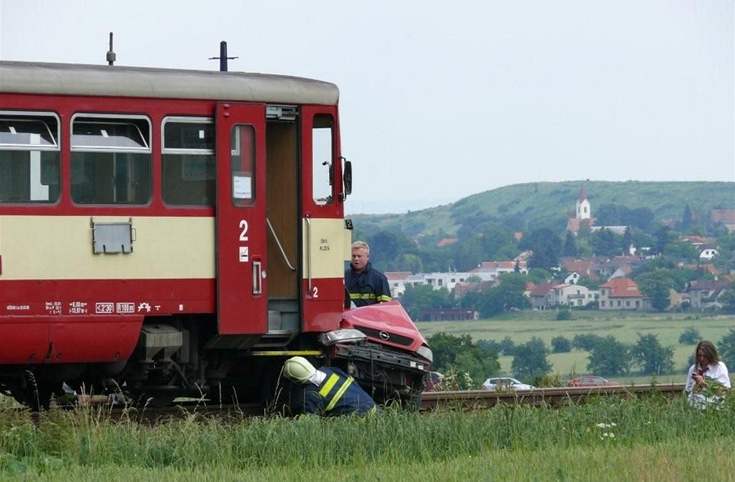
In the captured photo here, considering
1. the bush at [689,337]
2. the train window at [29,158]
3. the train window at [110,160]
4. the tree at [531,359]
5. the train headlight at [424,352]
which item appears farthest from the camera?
the bush at [689,337]

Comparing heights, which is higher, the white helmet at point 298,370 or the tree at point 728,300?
the white helmet at point 298,370

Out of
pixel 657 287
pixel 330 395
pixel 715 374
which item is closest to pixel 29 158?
pixel 330 395

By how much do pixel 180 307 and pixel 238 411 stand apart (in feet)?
4.22

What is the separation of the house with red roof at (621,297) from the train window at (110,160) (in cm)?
16777

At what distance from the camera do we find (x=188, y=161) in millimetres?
15805

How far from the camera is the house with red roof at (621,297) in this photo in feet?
598

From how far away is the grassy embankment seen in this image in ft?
37.5

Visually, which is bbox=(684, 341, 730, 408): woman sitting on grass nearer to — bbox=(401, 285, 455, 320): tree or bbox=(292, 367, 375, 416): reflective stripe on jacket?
bbox=(292, 367, 375, 416): reflective stripe on jacket

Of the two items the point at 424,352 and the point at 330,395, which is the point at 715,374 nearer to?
the point at 424,352

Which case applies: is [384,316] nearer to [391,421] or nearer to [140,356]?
[140,356]

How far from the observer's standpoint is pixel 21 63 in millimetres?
15273

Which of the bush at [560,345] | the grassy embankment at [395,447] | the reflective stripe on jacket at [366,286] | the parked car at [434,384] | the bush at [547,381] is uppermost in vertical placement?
the reflective stripe on jacket at [366,286]

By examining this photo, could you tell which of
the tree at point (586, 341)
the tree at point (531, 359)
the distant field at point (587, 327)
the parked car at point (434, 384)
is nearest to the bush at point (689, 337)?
the distant field at point (587, 327)

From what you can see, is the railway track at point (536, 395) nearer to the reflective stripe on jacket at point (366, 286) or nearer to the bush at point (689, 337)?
the reflective stripe on jacket at point (366, 286)
